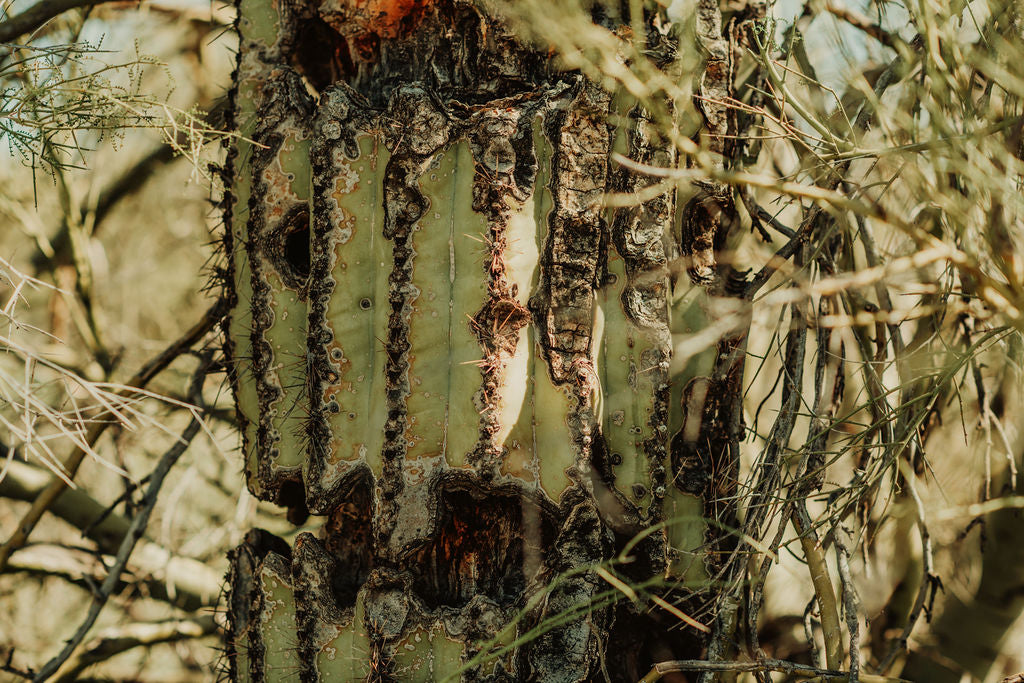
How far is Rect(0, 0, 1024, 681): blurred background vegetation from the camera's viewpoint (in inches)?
39.4

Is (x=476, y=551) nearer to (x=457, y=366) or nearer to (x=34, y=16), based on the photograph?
(x=457, y=366)

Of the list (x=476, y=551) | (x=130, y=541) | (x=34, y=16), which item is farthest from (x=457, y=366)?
(x=130, y=541)

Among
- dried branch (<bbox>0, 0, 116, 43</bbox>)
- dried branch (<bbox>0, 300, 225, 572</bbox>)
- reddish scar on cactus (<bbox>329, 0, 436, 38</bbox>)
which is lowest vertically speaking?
dried branch (<bbox>0, 300, 225, 572</bbox>)

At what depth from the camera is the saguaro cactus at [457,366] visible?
3.79 feet

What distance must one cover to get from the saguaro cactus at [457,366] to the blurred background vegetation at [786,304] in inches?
4.9

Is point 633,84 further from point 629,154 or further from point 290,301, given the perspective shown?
point 290,301

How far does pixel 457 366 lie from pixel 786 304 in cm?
62

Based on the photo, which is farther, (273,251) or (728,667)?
(273,251)

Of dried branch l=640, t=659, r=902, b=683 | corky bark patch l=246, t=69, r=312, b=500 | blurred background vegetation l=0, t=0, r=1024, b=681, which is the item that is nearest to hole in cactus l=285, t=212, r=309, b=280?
corky bark patch l=246, t=69, r=312, b=500

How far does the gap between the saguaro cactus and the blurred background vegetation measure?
0.41 ft

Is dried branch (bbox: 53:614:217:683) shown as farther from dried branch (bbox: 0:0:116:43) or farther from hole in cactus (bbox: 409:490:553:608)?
dried branch (bbox: 0:0:116:43)

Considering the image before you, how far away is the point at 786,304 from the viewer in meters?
1.45

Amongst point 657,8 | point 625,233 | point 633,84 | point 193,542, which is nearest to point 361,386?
point 625,233

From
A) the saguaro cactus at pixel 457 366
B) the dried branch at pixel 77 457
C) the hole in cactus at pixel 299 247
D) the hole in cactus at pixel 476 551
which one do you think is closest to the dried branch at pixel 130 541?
the dried branch at pixel 77 457
